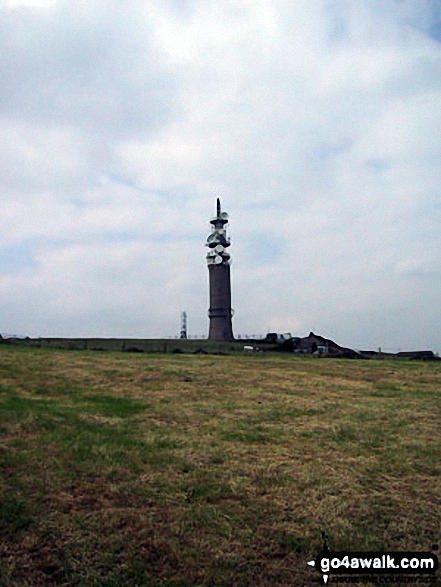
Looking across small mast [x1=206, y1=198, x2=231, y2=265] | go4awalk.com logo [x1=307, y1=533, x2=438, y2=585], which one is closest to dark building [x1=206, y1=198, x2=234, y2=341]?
small mast [x1=206, y1=198, x2=231, y2=265]

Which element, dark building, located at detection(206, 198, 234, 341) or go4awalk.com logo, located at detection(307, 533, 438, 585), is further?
dark building, located at detection(206, 198, 234, 341)

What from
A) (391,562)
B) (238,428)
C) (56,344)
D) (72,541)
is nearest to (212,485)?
(72,541)

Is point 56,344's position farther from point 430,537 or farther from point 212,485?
point 430,537

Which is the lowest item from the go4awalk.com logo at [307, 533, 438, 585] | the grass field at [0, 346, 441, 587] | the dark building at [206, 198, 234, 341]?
the go4awalk.com logo at [307, 533, 438, 585]

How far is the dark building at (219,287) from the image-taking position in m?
52.8

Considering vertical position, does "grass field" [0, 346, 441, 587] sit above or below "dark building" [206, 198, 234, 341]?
below

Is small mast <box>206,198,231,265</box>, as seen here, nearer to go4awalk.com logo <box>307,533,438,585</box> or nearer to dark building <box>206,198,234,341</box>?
dark building <box>206,198,234,341</box>

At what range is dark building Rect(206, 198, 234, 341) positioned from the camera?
173 ft

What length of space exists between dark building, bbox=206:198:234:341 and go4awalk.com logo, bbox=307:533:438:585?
47.3 m

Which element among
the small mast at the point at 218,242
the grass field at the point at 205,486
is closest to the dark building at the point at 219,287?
the small mast at the point at 218,242

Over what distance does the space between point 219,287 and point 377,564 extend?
49586 millimetres

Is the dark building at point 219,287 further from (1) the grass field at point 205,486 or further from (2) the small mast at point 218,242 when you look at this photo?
(1) the grass field at point 205,486

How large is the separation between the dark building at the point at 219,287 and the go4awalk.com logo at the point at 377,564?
47.3m

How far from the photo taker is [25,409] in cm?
1042
